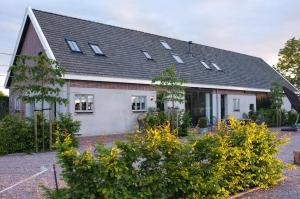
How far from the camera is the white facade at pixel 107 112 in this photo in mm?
18750

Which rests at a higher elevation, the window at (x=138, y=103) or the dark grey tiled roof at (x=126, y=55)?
the dark grey tiled roof at (x=126, y=55)

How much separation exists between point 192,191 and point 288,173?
12.9 feet

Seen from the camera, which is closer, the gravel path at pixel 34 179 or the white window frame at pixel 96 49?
the gravel path at pixel 34 179

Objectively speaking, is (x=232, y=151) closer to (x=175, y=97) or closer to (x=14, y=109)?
(x=175, y=97)

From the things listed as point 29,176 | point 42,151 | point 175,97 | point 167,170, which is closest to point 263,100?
point 175,97

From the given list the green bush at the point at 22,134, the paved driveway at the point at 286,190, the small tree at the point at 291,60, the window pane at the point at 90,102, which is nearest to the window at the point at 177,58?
the window pane at the point at 90,102

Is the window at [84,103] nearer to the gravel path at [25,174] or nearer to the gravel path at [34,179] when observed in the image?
the gravel path at [25,174]

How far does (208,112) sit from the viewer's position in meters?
26.3

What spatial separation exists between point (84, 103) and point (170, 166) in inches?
563

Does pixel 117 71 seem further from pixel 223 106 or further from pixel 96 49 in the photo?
pixel 223 106

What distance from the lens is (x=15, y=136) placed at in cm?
1313

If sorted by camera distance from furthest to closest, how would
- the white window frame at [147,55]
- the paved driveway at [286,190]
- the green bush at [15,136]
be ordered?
the white window frame at [147,55]
the green bush at [15,136]
the paved driveway at [286,190]

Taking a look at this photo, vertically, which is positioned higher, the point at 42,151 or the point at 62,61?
the point at 62,61

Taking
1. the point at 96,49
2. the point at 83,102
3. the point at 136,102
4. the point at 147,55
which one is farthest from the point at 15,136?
the point at 147,55
